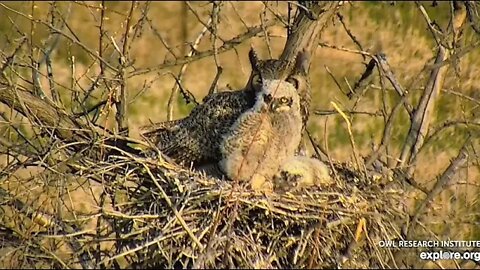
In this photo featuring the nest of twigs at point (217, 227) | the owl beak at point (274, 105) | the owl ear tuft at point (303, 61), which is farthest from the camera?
the owl ear tuft at point (303, 61)

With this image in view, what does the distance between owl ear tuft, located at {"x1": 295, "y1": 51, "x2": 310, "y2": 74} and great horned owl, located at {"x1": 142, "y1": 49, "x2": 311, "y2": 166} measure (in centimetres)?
9

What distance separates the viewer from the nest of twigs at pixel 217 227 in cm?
339

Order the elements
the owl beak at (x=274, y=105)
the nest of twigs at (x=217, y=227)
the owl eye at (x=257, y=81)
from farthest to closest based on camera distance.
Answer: the owl eye at (x=257, y=81) → the owl beak at (x=274, y=105) → the nest of twigs at (x=217, y=227)

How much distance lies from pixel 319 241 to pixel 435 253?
0.40m

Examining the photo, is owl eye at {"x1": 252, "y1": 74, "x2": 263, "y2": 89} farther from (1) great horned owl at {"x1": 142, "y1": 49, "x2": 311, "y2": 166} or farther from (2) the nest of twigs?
(2) the nest of twigs

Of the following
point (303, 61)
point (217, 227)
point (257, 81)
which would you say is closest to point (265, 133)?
point (257, 81)

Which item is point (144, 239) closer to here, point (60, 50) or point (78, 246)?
point (78, 246)

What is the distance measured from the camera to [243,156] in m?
4.15

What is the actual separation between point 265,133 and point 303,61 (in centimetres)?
54

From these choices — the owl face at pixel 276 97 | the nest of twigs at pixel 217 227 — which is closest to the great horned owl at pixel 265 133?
the owl face at pixel 276 97

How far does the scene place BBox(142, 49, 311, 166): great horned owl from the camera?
4273 mm

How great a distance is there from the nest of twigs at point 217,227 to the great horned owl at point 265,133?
40 centimetres

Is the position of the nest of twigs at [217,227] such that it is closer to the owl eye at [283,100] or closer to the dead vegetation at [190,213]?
the dead vegetation at [190,213]

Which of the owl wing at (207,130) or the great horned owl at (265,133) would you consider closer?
the great horned owl at (265,133)
